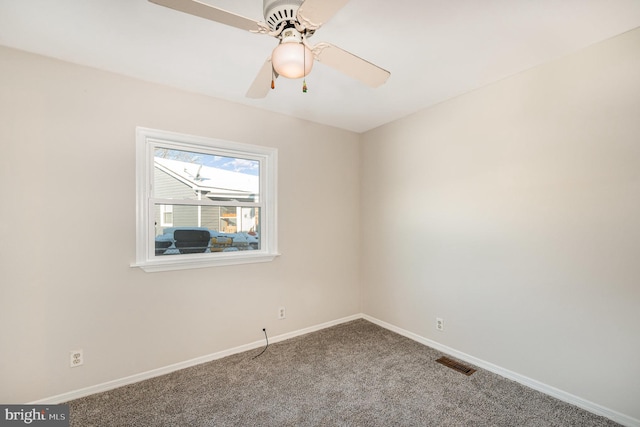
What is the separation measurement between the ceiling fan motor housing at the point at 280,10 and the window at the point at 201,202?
1534 millimetres

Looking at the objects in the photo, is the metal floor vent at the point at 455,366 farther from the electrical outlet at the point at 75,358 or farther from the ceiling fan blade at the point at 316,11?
the electrical outlet at the point at 75,358

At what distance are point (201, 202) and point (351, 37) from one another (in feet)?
6.09

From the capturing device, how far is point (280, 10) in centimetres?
131

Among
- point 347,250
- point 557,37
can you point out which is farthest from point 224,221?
point 557,37

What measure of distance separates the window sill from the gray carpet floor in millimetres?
873

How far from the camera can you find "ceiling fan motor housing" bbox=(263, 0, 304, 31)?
4.21 feet

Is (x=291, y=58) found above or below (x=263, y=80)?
below

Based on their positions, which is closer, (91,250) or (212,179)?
(91,250)

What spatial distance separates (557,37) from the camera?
186 cm

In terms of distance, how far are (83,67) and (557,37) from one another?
10.8 ft

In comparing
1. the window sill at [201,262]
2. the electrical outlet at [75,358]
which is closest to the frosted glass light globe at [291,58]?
the window sill at [201,262]

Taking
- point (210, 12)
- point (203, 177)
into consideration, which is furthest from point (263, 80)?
point (203, 177)

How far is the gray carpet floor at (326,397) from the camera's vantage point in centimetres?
187

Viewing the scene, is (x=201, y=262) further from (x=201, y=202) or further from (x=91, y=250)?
(x=91, y=250)
